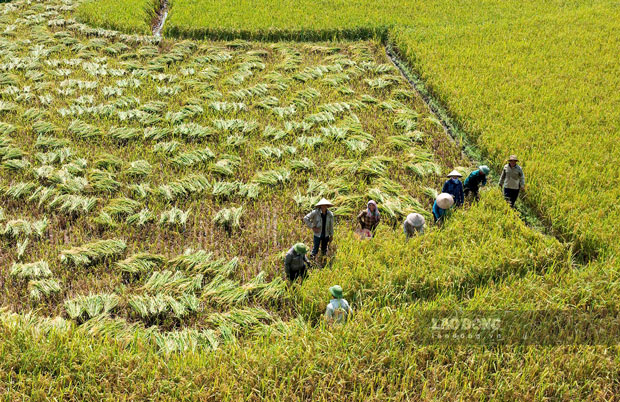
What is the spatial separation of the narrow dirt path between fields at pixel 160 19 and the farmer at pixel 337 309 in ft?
37.4

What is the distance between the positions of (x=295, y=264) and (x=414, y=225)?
60.5 inches

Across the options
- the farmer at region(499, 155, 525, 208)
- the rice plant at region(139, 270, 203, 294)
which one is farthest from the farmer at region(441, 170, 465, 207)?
the rice plant at region(139, 270, 203, 294)

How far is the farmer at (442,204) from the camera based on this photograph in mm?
5246

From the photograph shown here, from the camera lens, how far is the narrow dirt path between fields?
13652 millimetres

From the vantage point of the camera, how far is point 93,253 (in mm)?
4938

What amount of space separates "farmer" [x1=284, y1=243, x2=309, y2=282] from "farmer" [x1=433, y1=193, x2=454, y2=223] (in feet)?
5.97

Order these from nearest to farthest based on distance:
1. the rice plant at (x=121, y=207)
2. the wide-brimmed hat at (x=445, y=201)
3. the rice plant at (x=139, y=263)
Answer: the rice plant at (x=139, y=263) → the wide-brimmed hat at (x=445, y=201) → the rice plant at (x=121, y=207)

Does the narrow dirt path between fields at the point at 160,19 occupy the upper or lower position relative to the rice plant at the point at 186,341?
upper

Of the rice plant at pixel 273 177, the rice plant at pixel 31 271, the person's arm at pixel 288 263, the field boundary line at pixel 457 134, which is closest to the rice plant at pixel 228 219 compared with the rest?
the rice plant at pixel 273 177

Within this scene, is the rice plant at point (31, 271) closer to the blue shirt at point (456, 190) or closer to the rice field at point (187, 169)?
the rice field at point (187, 169)

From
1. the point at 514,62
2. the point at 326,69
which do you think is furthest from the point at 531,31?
the point at 326,69

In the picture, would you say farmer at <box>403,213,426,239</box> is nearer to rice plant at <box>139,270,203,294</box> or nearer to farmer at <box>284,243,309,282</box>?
farmer at <box>284,243,309,282</box>

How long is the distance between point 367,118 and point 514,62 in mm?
4524

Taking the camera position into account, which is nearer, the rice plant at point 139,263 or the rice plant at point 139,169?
the rice plant at point 139,263
